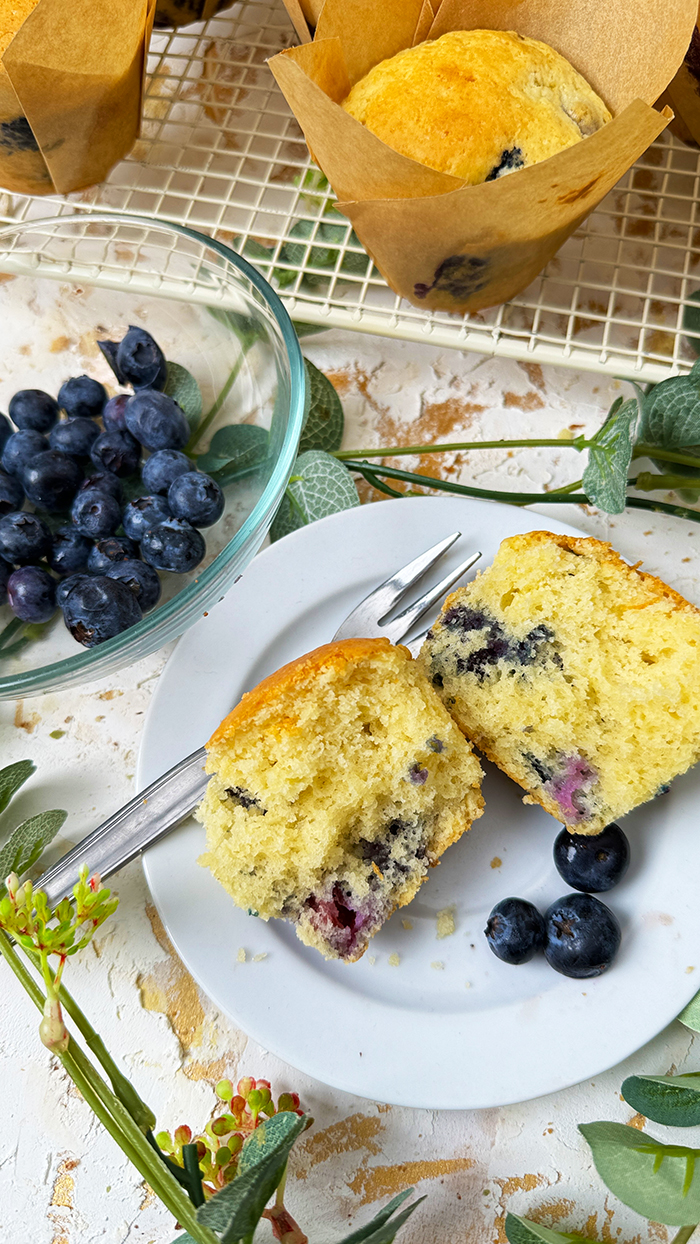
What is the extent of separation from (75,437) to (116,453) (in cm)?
10

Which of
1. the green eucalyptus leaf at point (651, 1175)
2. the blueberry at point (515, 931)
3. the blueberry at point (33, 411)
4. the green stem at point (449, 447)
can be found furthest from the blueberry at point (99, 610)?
the green eucalyptus leaf at point (651, 1175)

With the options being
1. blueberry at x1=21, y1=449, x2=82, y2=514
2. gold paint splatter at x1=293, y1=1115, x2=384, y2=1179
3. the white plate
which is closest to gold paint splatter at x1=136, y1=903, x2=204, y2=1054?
the white plate

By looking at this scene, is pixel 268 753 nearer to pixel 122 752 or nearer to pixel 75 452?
pixel 122 752

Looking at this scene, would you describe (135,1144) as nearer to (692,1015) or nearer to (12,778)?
(12,778)

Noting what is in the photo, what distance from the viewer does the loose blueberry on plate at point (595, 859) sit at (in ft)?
4.86

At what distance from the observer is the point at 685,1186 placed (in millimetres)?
1311

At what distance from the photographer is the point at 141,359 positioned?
73.0 inches

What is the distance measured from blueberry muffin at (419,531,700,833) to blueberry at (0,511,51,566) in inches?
29.8

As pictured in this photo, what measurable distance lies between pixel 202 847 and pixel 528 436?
3.65 ft

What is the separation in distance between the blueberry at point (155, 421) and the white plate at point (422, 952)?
0.31m

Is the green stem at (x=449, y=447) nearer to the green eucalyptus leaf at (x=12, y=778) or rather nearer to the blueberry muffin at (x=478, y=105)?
the blueberry muffin at (x=478, y=105)

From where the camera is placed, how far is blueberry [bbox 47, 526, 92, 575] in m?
1.71

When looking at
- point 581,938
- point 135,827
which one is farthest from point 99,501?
point 581,938

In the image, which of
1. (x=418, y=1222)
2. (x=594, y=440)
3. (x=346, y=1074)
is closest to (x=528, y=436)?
(x=594, y=440)
